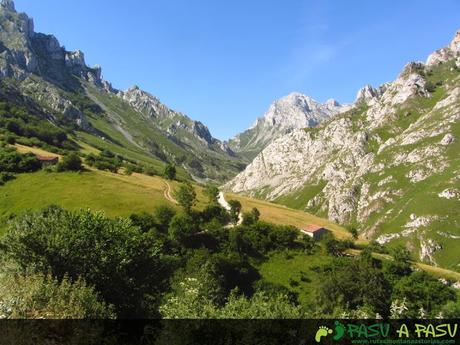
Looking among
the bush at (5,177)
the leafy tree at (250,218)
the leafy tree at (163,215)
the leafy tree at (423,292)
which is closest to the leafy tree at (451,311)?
the leafy tree at (423,292)

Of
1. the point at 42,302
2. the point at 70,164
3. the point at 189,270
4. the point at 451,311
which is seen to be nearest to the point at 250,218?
the point at 189,270

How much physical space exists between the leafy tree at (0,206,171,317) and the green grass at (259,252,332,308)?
42.2 m

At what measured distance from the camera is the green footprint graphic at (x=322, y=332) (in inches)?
1028

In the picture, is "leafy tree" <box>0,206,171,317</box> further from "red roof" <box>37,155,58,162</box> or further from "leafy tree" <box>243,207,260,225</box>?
"red roof" <box>37,155,58,162</box>

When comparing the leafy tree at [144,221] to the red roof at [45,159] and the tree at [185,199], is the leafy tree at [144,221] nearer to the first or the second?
the tree at [185,199]

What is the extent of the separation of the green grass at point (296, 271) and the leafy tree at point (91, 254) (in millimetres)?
42213

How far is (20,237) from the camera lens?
45.6 meters

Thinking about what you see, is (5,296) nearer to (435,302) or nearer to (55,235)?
A: (55,235)

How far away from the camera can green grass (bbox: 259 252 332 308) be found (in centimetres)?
9206

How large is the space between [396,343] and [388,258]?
9759 cm

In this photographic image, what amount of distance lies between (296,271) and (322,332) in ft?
246

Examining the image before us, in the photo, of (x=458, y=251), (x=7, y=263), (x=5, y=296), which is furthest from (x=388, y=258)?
(x=5, y=296)

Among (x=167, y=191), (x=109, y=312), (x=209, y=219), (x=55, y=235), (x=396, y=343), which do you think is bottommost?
(x=109, y=312)
